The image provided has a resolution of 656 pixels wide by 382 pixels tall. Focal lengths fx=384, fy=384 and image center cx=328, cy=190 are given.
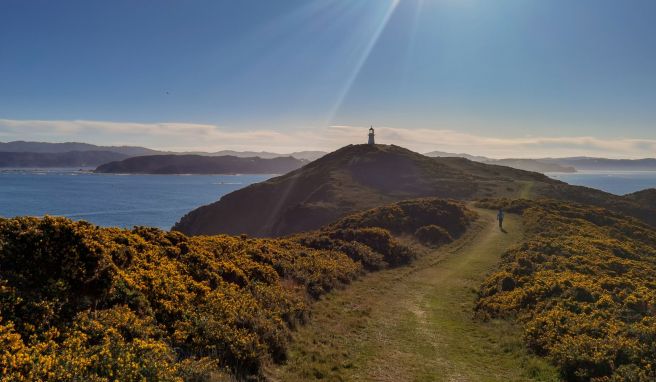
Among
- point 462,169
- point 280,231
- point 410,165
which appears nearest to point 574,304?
point 280,231

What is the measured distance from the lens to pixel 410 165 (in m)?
86.9

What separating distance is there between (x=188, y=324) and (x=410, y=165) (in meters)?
80.9

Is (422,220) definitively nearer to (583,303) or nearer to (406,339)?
(583,303)

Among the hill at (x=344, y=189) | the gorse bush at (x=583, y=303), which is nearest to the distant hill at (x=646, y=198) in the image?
the hill at (x=344, y=189)

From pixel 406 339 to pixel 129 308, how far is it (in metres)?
8.05

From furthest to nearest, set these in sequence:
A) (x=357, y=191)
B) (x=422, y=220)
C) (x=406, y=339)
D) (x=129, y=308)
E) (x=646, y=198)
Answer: (x=357, y=191), (x=646, y=198), (x=422, y=220), (x=406, y=339), (x=129, y=308)

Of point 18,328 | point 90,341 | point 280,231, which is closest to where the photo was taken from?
point 18,328

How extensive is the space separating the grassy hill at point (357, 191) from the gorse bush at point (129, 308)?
143 ft

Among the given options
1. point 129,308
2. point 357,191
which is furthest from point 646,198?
point 129,308

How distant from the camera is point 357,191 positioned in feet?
228

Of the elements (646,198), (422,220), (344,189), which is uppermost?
(344,189)

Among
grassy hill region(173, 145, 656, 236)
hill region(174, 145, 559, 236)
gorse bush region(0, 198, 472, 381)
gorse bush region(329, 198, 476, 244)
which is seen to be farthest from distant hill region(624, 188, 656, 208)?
gorse bush region(0, 198, 472, 381)

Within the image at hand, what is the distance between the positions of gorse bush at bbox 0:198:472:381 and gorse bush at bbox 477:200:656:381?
24.9 feet

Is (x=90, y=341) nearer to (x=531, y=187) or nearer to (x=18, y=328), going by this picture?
(x=18, y=328)
